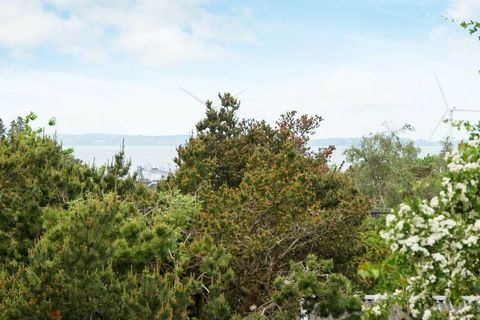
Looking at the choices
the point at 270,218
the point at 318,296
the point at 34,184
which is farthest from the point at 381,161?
the point at 318,296

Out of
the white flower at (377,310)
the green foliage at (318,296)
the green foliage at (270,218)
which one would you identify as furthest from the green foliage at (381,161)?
the white flower at (377,310)

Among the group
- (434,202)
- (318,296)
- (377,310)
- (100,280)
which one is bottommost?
(318,296)

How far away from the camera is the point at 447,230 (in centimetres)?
720

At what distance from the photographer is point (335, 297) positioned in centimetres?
1485

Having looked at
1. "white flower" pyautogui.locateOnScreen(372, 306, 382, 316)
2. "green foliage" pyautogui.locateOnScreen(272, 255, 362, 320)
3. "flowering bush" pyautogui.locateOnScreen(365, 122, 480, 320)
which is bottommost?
"green foliage" pyautogui.locateOnScreen(272, 255, 362, 320)

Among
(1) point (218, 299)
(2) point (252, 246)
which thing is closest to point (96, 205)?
(1) point (218, 299)

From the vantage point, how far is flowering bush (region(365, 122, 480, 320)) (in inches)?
285

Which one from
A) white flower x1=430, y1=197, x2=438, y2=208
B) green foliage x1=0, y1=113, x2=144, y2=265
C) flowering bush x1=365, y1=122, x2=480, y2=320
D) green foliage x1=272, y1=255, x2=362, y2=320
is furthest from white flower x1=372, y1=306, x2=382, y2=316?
green foliage x1=0, y1=113, x2=144, y2=265

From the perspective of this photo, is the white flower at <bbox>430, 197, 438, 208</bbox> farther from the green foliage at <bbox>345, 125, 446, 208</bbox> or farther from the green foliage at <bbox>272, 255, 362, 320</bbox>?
the green foliage at <bbox>345, 125, 446, 208</bbox>

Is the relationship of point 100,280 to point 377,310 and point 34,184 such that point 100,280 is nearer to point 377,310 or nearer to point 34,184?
point 377,310

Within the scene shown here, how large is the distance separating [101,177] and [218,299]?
456 inches

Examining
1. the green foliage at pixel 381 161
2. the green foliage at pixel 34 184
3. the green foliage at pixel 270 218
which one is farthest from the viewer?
the green foliage at pixel 381 161

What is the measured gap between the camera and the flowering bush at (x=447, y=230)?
23.8 ft

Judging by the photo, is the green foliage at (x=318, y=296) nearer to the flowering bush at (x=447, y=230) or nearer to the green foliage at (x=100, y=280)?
the green foliage at (x=100, y=280)
